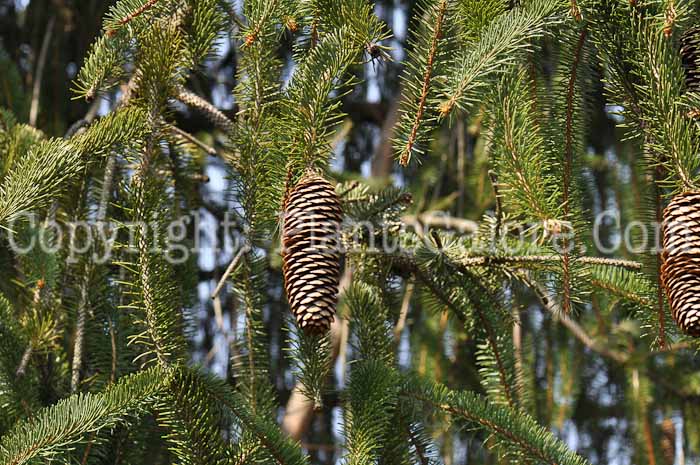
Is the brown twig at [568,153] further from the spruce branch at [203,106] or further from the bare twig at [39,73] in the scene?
the bare twig at [39,73]

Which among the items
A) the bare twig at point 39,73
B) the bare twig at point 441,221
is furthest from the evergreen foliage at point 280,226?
the bare twig at point 441,221

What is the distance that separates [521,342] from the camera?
201cm

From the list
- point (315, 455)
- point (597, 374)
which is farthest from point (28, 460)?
point (597, 374)

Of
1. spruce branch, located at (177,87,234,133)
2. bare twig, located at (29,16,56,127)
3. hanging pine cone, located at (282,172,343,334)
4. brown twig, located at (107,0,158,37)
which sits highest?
bare twig, located at (29,16,56,127)

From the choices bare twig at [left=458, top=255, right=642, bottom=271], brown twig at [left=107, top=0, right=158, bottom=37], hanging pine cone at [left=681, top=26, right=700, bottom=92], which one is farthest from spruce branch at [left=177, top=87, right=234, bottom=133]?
hanging pine cone at [left=681, top=26, right=700, bottom=92]

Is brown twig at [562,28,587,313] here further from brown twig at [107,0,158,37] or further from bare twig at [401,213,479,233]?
bare twig at [401,213,479,233]

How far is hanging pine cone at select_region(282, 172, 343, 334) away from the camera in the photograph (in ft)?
3.26

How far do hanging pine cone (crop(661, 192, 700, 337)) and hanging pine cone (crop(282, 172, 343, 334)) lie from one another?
0.35 m

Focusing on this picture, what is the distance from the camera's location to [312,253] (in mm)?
1002

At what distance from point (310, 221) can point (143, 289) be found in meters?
0.22

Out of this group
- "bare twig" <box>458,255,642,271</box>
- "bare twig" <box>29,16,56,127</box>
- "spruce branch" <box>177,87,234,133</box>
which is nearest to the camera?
"bare twig" <box>458,255,642,271</box>

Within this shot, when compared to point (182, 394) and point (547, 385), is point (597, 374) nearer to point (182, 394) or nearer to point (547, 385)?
point (547, 385)

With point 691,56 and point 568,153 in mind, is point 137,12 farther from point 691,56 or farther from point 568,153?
point 691,56

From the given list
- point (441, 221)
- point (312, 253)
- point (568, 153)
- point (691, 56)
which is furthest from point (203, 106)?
point (441, 221)
